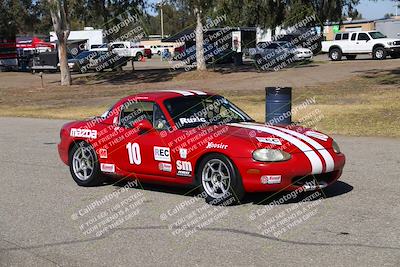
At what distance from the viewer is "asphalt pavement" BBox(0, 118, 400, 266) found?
525 cm

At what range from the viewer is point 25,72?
52.0 metres

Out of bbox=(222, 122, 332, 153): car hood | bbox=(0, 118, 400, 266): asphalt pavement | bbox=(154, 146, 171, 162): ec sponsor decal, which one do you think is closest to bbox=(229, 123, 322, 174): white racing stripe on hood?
bbox=(222, 122, 332, 153): car hood

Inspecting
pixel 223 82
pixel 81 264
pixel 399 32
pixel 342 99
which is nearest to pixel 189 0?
pixel 223 82

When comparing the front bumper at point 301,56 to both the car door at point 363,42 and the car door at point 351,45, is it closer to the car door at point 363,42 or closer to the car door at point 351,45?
the car door at point 351,45

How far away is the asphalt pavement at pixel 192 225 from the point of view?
525 cm

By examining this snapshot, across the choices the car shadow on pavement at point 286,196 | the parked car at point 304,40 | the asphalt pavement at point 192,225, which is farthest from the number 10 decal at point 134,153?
the parked car at point 304,40

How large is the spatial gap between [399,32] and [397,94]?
52479mm

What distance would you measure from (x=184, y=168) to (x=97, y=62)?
137ft

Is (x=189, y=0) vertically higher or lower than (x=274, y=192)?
higher

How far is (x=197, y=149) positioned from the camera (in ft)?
23.3

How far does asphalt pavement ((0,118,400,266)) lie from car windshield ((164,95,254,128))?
927 millimetres

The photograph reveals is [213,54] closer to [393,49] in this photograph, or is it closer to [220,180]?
[393,49]

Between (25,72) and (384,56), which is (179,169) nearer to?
(384,56)

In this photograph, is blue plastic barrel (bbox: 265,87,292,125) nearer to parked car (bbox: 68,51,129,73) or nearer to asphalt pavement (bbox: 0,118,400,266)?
asphalt pavement (bbox: 0,118,400,266)
